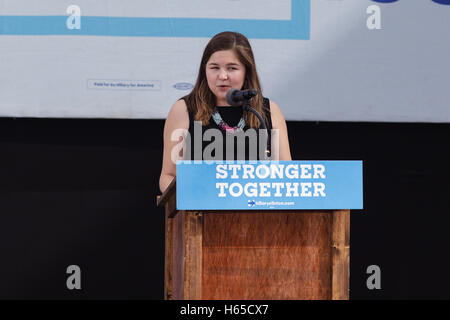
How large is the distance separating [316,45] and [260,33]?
0.98 feet

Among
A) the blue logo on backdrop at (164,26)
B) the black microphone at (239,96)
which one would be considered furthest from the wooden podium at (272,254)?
the blue logo on backdrop at (164,26)

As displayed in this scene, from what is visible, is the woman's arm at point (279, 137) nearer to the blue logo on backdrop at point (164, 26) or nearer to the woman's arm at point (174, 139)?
the woman's arm at point (174, 139)

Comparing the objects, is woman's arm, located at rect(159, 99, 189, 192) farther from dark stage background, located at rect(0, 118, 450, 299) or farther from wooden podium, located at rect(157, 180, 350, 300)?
dark stage background, located at rect(0, 118, 450, 299)

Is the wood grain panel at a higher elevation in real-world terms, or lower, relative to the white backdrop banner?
lower

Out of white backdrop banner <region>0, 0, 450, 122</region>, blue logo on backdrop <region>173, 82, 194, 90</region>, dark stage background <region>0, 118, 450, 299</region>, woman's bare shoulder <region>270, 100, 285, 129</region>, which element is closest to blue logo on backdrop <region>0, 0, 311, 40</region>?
white backdrop banner <region>0, 0, 450, 122</region>

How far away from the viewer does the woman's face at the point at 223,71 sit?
7.63ft

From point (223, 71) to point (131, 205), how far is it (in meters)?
1.28

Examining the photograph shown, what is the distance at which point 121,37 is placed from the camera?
10.5 feet

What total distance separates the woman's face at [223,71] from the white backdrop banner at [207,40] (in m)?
0.90

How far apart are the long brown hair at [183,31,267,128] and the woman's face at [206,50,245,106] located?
2cm

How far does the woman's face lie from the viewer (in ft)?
7.63

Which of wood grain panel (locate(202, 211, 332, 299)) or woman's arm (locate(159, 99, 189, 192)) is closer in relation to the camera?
wood grain panel (locate(202, 211, 332, 299))

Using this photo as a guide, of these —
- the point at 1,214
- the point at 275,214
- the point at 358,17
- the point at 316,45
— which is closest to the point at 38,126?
the point at 1,214
